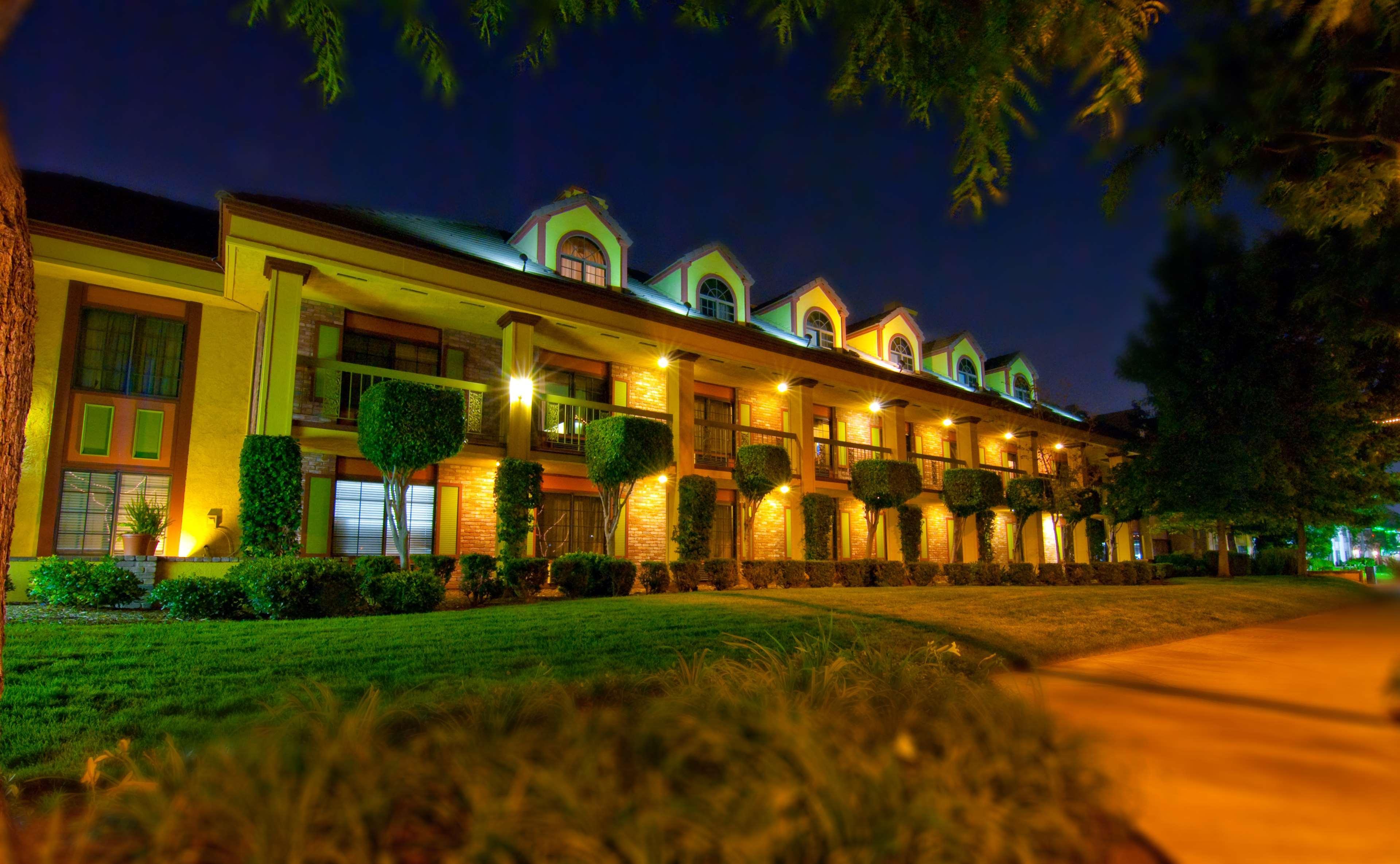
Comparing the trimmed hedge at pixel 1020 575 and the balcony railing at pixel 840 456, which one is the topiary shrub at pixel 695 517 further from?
the trimmed hedge at pixel 1020 575

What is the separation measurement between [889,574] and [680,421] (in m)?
5.92

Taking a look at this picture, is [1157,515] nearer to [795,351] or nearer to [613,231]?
[795,351]

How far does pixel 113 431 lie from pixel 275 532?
4.82 meters

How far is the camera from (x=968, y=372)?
93.4 ft

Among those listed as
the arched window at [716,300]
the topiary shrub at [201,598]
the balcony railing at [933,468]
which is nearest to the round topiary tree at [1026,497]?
the balcony railing at [933,468]

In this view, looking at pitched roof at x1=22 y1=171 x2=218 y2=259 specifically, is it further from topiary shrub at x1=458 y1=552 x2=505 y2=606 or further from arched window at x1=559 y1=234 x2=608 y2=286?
topiary shrub at x1=458 y1=552 x2=505 y2=606

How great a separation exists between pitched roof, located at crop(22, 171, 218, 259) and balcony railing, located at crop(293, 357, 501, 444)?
10.3 ft

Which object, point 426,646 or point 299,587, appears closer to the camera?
point 426,646

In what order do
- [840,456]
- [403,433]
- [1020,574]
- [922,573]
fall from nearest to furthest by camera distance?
[403,433] < [922,573] < [1020,574] < [840,456]

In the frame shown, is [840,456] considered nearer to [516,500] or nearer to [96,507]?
[516,500]

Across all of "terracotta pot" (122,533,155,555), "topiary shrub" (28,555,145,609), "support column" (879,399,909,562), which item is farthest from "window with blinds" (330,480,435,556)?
"support column" (879,399,909,562)

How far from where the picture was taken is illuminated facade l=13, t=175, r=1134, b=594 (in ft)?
42.1

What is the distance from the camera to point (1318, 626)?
35.4ft

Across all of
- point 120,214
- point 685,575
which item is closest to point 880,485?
point 685,575
